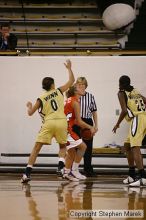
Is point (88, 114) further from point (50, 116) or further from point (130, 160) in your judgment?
point (130, 160)

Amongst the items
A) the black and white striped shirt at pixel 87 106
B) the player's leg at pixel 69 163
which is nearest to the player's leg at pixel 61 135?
the player's leg at pixel 69 163

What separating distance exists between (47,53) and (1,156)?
98.4 inches

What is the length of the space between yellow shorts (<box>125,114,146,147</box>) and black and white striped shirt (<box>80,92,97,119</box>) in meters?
2.36

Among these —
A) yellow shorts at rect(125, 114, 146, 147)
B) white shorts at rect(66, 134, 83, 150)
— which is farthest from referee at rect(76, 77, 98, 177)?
yellow shorts at rect(125, 114, 146, 147)

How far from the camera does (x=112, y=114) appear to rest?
1320 centimetres

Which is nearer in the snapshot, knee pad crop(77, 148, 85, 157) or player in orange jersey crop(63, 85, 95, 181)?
player in orange jersey crop(63, 85, 95, 181)

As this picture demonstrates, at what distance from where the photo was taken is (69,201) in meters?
6.55

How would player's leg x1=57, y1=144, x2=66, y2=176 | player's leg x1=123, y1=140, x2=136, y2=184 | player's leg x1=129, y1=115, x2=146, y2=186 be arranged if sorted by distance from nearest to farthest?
player's leg x1=129, y1=115, x2=146, y2=186 < player's leg x1=123, y1=140, x2=136, y2=184 < player's leg x1=57, y1=144, x2=66, y2=176

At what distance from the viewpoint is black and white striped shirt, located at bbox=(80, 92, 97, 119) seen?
444 inches

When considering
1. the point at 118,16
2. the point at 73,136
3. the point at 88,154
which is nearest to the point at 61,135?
the point at 73,136

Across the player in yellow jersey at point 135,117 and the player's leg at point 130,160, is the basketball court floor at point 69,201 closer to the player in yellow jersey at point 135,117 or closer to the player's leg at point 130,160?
the player in yellow jersey at point 135,117

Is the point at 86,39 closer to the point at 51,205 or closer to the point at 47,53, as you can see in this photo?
the point at 47,53

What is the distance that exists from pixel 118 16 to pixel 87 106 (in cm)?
583

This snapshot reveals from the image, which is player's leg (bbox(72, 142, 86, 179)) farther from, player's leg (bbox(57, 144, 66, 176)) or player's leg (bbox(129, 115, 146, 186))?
player's leg (bbox(129, 115, 146, 186))
